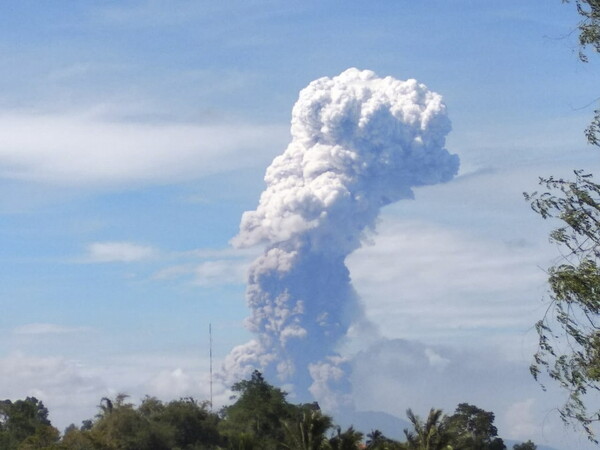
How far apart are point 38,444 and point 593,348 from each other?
3065 inches

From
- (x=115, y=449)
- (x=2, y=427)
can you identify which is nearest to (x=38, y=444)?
(x=115, y=449)

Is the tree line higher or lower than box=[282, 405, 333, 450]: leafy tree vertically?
higher

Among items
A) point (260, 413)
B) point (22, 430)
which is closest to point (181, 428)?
point (260, 413)

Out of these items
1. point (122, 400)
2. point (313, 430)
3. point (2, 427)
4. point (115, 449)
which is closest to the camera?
point (313, 430)

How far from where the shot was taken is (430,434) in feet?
178

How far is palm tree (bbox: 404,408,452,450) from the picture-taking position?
54344 mm

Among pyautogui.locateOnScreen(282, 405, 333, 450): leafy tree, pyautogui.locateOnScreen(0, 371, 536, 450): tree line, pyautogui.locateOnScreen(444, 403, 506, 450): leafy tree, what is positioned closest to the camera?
pyautogui.locateOnScreen(282, 405, 333, 450): leafy tree

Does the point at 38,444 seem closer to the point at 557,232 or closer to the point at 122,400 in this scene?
the point at 122,400

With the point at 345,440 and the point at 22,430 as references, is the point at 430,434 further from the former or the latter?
the point at 22,430

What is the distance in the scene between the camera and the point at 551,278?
26609 mm

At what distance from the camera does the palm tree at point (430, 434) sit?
54.3 meters

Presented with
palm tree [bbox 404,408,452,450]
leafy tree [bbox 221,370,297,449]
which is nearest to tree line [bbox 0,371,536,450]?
leafy tree [bbox 221,370,297,449]

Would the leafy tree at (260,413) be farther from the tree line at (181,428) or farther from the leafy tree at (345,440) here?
the leafy tree at (345,440)

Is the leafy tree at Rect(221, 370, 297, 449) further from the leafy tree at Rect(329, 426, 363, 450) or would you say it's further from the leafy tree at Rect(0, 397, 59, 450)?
the leafy tree at Rect(329, 426, 363, 450)
